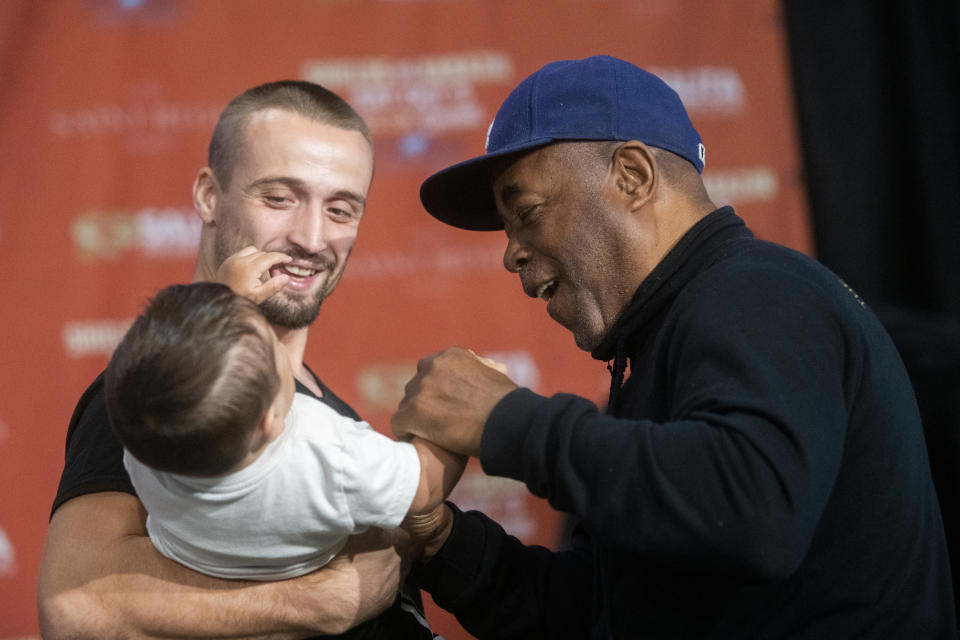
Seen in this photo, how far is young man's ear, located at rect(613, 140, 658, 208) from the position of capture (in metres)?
1.43

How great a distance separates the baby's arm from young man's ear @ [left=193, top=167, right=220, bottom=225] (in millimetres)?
796

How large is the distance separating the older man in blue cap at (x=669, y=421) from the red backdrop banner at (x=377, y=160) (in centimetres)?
131

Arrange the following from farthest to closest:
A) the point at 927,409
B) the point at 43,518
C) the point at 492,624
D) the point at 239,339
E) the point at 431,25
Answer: the point at 431,25
the point at 43,518
the point at 927,409
the point at 492,624
the point at 239,339

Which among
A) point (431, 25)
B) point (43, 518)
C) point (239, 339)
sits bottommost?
point (43, 518)

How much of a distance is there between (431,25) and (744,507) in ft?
8.04

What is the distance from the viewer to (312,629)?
4.36 feet

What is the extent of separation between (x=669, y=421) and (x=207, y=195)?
114 centimetres

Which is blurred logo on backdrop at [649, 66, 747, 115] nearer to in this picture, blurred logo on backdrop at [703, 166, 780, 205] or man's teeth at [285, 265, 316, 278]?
blurred logo on backdrop at [703, 166, 780, 205]

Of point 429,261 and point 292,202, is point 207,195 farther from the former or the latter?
point 429,261

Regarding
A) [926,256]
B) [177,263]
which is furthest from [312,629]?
[926,256]

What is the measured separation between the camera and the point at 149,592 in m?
1.26

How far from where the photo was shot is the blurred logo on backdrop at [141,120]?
2.90 m

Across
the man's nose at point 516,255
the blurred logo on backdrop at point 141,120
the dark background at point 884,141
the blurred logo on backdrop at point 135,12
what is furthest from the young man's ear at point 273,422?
the dark background at point 884,141

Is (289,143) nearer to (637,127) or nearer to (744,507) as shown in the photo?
(637,127)
